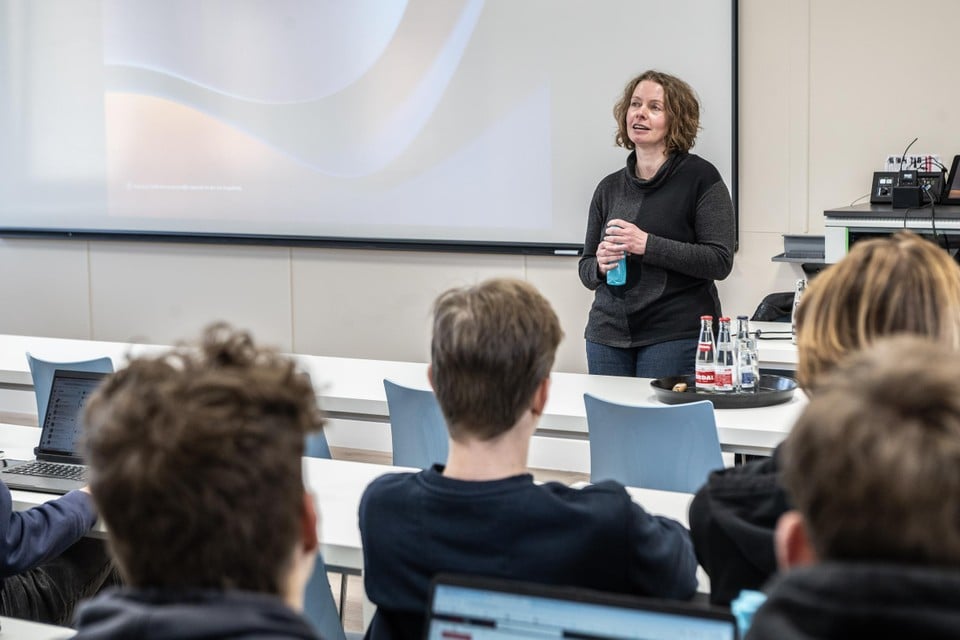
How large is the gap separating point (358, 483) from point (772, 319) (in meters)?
2.78

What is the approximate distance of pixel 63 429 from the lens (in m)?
2.97

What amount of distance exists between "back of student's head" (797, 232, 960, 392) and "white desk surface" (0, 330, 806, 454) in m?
0.97

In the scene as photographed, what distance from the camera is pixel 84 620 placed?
3.13ft

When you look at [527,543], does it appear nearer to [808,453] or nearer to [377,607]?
[377,607]

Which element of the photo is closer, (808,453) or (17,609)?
(808,453)

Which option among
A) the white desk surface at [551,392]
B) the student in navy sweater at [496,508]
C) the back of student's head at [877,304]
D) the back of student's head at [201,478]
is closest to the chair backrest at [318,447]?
the white desk surface at [551,392]

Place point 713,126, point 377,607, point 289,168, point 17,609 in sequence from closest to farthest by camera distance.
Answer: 1. point 377,607
2. point 17,609
3. point 713,126
4. point 289,168

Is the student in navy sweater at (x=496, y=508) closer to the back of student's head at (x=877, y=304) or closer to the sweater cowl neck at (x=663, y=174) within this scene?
the back of student's head at (x=877, y=304)

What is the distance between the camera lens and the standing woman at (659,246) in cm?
365

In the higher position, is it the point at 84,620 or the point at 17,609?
the point at 84,620

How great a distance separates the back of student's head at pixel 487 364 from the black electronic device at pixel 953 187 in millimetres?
3290

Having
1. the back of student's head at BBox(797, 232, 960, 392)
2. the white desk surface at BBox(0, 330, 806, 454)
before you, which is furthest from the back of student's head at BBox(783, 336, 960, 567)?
the white desk surface at BBox(0, 330, 806, 454)

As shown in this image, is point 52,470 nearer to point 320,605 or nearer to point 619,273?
point 320,605

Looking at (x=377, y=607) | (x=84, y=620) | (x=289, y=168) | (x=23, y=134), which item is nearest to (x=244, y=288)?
(x=289, y=168)
